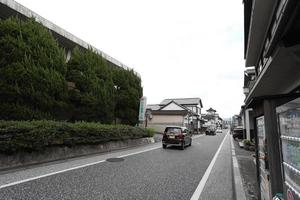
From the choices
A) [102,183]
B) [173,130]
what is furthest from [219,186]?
[173,130]

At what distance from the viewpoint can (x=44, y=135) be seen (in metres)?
7.89

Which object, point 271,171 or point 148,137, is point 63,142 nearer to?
point 271,171

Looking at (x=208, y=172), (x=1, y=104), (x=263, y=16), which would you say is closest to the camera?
(x=263, y=16)

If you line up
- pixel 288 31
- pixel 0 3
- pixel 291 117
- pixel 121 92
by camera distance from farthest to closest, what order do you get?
pixel 121 92, pixel 0 3, pixel 288 31, pixel 291 117

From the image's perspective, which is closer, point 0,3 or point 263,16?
point 263,16

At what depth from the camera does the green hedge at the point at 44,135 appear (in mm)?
6809

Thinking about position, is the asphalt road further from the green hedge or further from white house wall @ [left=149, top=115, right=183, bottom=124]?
white house wall @ [left=149, top=115, right=183, bottom=124]

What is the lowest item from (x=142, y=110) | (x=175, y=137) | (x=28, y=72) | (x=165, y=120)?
(x=175, y=137)

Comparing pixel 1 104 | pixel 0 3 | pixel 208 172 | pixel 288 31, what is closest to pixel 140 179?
pixel 208 172

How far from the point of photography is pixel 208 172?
7.69 metres

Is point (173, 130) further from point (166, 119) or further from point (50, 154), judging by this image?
point (166, 119)

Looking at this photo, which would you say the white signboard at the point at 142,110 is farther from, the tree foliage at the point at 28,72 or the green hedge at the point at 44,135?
the tree foliage at the point at 28,72

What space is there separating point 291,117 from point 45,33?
11.5 meters

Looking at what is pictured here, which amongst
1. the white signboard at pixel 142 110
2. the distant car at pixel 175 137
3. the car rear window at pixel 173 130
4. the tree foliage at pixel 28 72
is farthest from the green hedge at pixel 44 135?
the white signboard at pixel 142 110
